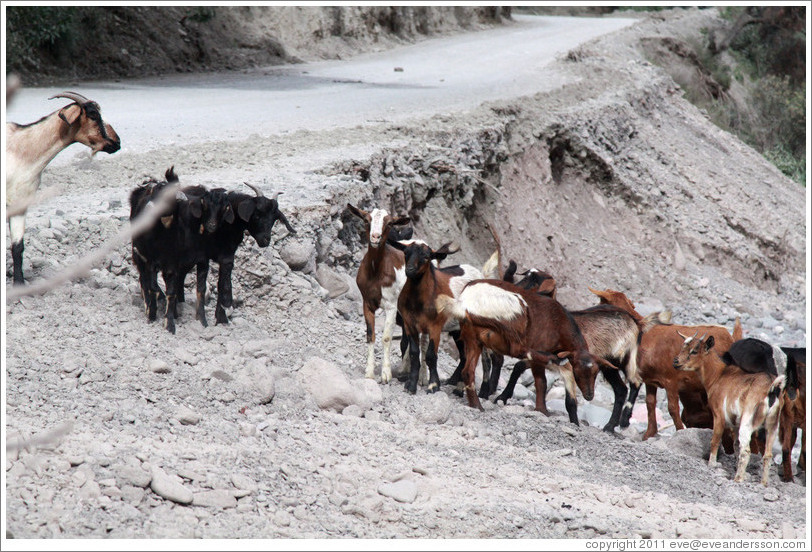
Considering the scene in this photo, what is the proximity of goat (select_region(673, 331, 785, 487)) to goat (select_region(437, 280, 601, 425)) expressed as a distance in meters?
1.02

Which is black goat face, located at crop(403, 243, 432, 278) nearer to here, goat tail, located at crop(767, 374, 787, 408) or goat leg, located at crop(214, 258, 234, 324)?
goat leg, located at crop(214, 258, 234, 324)

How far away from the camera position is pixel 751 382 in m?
8.14

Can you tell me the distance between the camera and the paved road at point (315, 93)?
1409 centimetres

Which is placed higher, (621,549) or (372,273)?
(372,273)

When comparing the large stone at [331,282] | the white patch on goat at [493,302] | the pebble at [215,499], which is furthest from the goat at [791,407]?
the pebble at [215,499]

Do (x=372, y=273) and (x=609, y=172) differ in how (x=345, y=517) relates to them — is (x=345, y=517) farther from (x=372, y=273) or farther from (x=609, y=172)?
(x=609, y=172)

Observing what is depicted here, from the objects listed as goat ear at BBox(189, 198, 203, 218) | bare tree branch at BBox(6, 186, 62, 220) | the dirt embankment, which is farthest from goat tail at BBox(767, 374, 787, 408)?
the dirt embankment

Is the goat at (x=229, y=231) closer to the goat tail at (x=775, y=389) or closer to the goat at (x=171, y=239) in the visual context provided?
the goat at (x=171, y=239)

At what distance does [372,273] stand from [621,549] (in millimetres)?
3742

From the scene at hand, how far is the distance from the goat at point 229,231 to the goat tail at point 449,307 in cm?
159

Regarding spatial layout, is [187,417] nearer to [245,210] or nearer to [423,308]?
[245,210]

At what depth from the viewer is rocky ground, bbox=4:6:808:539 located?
19.0ft

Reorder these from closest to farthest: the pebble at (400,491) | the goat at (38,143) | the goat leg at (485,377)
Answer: the pebble at (400,491)
the goat at (38,143)
the goat leg at (485,377)

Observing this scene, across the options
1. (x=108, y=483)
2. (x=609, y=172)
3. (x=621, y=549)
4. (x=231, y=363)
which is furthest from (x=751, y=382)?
(x=609, y=172)
